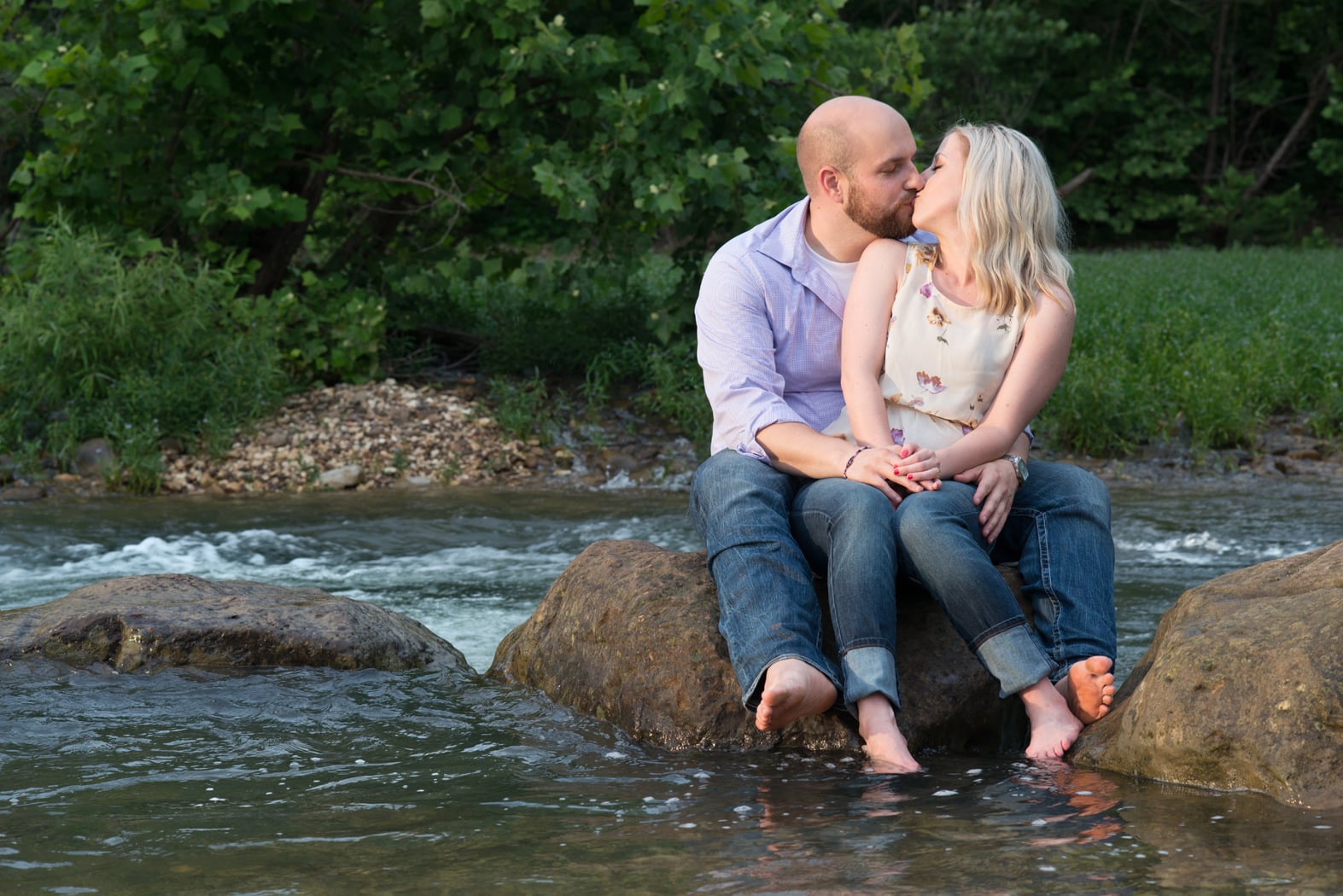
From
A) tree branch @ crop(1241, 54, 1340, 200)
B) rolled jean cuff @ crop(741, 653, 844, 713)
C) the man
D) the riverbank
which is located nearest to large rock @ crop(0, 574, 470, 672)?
the man

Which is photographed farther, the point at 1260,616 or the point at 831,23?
the point at 831,23

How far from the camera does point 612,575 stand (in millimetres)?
4238

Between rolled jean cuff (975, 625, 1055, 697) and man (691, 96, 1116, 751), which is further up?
man (691, 96, 1116, 751)

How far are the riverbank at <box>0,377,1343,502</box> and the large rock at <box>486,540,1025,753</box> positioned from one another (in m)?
5.73

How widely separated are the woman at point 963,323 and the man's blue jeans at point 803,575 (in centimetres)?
15

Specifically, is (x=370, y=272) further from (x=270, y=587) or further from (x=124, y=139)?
(x=270, y=587)

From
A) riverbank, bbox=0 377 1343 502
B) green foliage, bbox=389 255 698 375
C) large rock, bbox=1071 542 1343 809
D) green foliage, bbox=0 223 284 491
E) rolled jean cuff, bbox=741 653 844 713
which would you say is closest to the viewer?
large rock, bbox=1071 542 1343 809

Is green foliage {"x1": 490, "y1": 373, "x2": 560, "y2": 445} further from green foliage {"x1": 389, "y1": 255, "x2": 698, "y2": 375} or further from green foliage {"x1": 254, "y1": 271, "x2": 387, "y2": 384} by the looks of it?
green foliage {"x1": 254, "y1": 271, "x2": 387, "y2": 384}

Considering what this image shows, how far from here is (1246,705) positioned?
3289mm

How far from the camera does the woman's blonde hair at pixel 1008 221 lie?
393cm

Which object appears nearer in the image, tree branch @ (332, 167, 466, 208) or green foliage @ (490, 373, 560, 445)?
green foliage @ (490, 373, 560, 445)

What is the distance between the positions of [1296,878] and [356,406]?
350 inches

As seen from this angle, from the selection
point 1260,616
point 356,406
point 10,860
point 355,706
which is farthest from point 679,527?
point 10,860

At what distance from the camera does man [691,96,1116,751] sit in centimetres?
365
